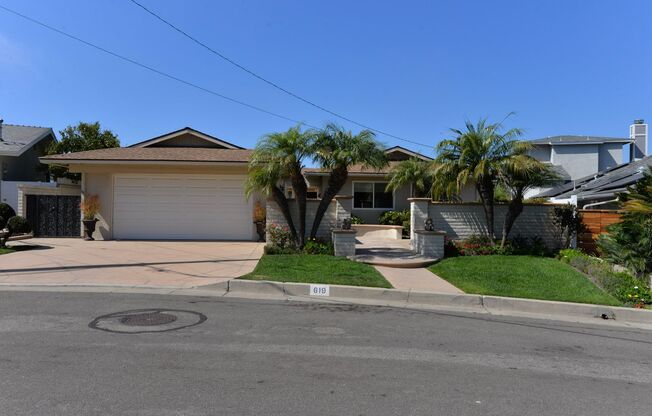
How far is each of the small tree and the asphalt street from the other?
24.3 meters

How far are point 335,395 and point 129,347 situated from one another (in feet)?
8.95

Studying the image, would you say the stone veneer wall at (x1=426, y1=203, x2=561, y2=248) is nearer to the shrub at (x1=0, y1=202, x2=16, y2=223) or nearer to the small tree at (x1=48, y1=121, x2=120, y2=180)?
the shrub at (x1=0, y1=202, x2=16, y2=223)

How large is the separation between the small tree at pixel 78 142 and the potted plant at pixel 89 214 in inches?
534

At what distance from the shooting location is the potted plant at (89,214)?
17094 millimetres

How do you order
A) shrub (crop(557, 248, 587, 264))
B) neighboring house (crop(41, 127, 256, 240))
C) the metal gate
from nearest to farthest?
shrub (crop(557, 248, 587, 264))
neighboring house (crop(41, 127, 256, 240))
the metal gate

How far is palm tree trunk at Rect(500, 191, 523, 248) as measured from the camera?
551 inches

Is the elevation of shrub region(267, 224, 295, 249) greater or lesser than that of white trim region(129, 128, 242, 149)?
lesser

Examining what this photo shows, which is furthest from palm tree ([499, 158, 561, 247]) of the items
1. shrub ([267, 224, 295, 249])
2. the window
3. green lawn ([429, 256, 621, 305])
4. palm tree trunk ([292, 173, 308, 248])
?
the window

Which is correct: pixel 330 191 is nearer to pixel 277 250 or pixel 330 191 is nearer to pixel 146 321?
pixel 277 250

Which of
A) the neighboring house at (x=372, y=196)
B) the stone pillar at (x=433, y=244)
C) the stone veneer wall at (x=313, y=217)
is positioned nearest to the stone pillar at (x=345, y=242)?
the stone veneer wall at (x=313, y=217)

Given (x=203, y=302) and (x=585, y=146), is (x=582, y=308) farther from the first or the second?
(x=585, y=146)

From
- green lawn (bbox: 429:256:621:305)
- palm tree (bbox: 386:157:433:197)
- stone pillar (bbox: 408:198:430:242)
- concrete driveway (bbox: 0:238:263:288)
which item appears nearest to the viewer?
green lawn (bbox: 429:256:621:305)

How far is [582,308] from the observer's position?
865cm

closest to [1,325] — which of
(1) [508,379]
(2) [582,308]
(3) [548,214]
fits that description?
(1) [508,379]
